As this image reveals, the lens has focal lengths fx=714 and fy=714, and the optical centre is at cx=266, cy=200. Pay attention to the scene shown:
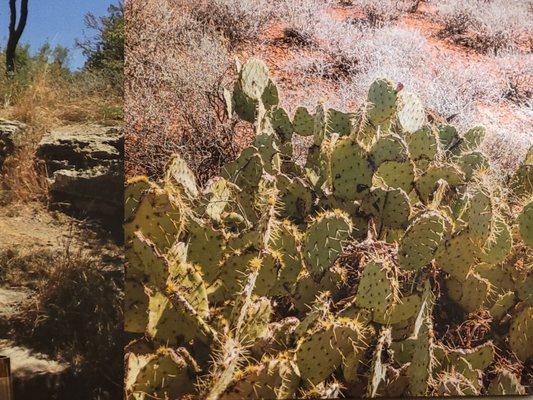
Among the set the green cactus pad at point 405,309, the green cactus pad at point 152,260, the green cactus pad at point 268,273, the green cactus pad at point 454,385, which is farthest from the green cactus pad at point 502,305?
the green cactus pad at point 152,260

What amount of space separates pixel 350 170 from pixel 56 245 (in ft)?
3.82

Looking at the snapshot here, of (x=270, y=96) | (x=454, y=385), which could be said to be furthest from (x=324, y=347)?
(x=270, y=96)

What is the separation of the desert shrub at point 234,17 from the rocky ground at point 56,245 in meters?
0.65

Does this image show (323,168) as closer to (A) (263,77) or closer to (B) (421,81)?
(A) (263,77)

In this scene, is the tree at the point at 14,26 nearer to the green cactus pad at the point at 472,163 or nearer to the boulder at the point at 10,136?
the boulder at the point at 10,136

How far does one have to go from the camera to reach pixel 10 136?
276 centimetres

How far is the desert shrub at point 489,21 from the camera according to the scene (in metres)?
3.56

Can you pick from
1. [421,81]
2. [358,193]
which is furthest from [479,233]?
[421,81]

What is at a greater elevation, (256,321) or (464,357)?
(256,321)

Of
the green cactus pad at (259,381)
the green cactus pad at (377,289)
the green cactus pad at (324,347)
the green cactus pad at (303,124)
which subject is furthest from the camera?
the green cactus pad at (303,124)

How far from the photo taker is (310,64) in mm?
3271

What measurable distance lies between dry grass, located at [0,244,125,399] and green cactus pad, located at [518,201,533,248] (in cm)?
168

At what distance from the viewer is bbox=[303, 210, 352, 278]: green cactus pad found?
2.61m

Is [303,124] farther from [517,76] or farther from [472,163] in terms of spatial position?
[517,76]
